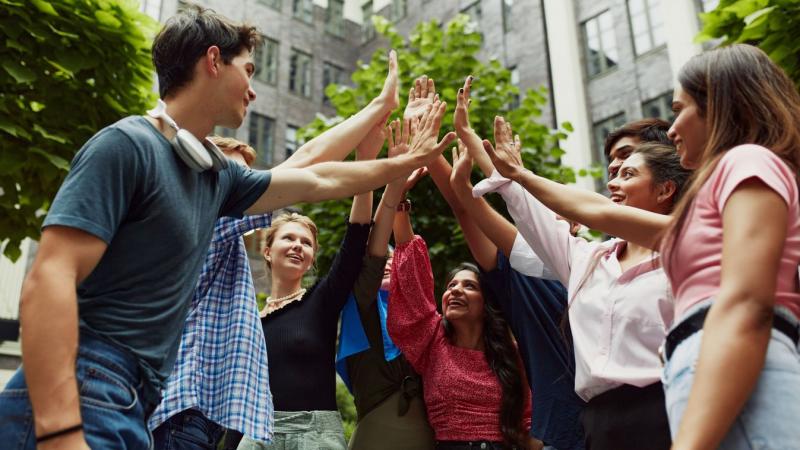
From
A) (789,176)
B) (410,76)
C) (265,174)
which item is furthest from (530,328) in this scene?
(410,76)

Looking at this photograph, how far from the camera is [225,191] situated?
2221 millimetres

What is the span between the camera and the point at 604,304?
8.23 feet

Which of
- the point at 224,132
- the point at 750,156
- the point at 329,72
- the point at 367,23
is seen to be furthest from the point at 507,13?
the point at 750,156

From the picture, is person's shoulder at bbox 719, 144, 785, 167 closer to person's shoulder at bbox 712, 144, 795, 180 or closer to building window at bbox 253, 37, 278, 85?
person's shoulder at bbox 712, 144, 795, 180

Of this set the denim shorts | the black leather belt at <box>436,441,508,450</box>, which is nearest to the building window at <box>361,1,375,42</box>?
the black leather belt at <box>436,441,508,450</box>

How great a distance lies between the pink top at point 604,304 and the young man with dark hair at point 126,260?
1.25m

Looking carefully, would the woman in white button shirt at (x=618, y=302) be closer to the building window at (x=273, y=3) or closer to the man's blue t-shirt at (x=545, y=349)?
the man's blue t-shirt at (x=545, y=349)

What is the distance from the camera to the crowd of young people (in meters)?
1.54

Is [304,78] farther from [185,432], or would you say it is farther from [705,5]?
[185,432]

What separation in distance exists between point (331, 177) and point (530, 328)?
1212 mm

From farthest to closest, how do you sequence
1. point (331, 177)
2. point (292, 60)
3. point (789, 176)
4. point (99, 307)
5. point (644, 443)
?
point (292, 60) → point (331, 177) → point (644, 443) → point (99, 307) → point (789, 176)

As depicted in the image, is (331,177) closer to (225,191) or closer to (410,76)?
(225,191)

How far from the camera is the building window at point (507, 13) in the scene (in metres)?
17.6

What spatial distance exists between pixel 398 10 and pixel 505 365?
18663mm
